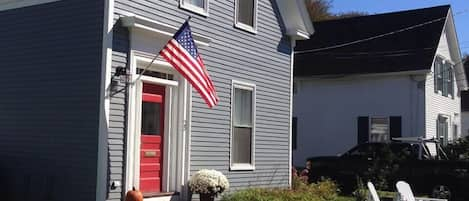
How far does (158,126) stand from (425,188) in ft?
29.4

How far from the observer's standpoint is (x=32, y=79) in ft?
37.7

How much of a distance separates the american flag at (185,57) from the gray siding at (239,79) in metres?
0.96

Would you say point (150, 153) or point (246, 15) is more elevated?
point (246, 15)

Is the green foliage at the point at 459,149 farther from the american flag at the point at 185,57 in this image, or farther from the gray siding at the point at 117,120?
the gray siding at the point at 117,120

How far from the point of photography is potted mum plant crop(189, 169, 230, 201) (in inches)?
473

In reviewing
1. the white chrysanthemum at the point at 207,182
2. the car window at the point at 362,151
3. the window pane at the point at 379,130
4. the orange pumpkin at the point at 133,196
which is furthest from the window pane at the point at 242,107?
the window pane at the point at 379,130

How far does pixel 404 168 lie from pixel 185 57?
9537 millimetres

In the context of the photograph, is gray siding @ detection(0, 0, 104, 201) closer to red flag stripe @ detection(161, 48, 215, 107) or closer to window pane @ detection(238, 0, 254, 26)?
red flag stripe @ detection(161, 48, 215, 107)

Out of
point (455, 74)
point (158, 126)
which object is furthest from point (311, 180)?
point (455, 74)

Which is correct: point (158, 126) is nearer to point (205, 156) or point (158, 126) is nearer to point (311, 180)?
point (205, 156)

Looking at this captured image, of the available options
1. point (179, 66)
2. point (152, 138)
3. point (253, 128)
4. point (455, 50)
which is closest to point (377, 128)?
point (455, 50)

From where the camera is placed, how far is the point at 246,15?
14.9 metres

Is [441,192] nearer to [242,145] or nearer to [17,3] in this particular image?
[242,145]

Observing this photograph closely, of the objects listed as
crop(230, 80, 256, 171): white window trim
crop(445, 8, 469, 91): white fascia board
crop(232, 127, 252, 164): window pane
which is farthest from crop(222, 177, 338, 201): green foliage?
crop(445, 8, 469, 91): white fascia board
